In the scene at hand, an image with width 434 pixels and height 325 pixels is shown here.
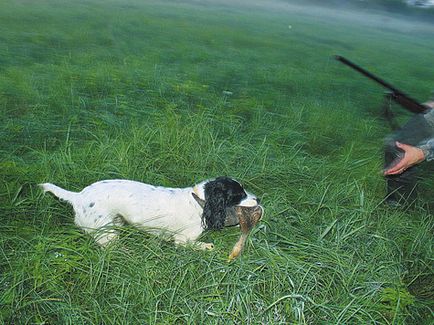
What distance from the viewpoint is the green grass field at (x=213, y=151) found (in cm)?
218

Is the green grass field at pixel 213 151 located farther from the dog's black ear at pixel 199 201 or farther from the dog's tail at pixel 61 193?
the dog's black ear at pixel 199 201

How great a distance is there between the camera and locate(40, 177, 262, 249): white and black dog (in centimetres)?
257

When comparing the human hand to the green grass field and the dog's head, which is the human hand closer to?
the green grass field

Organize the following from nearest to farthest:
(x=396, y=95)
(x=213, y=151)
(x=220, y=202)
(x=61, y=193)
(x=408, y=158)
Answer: (x=220, y=202) < (x=61, y=193) < (x=408, y=158) < (x=213, y=151) < (x=396, y=95)

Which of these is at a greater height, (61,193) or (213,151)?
→ (61,193)

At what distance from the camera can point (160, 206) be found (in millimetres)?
2664

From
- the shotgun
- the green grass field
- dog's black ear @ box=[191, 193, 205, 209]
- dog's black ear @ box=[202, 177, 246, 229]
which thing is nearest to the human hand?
the green grass field

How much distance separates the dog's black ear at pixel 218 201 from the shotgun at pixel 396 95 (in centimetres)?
197

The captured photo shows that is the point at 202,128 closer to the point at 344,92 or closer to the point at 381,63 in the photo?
the point at 344,92

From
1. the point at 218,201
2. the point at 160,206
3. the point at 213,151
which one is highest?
the point at 218,201

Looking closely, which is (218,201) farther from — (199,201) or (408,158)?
(408,158)

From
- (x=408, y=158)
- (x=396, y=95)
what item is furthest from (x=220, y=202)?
(x=396, y=95)

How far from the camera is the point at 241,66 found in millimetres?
5414

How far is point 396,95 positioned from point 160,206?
287 centimetres
